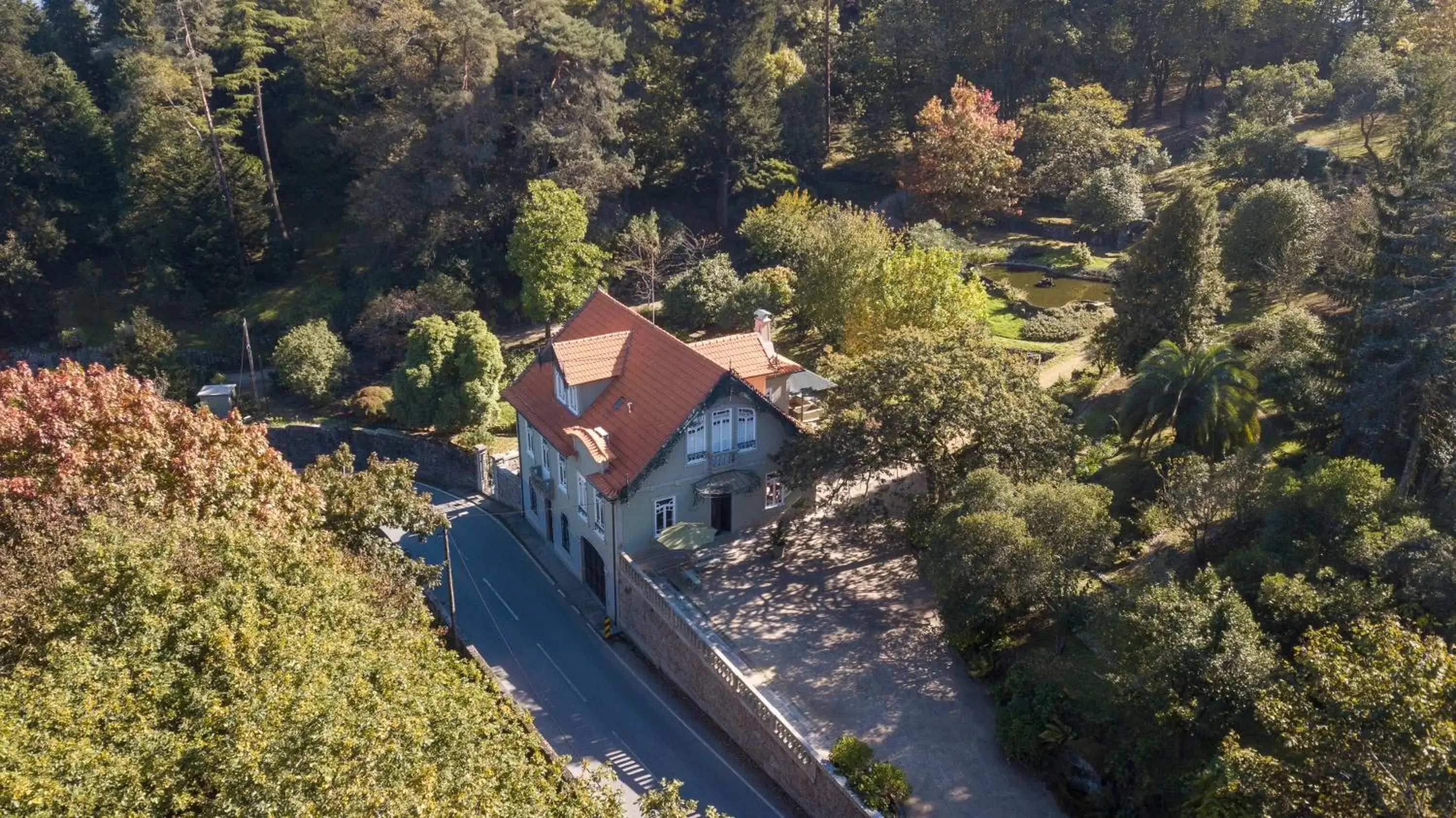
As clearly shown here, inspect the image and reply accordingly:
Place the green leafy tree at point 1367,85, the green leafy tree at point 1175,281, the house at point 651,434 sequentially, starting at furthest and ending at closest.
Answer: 1. the green leafy tree at point 1367,85
2. the green leafy tree at point 1175,281
3. the house at point 651,434

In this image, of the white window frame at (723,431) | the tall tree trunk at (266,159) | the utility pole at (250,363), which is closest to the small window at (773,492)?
the white window frame at (723,431)

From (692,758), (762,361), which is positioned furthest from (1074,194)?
(692,758)

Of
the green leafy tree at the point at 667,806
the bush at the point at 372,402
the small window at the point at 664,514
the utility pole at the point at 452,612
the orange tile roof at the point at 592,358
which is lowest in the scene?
the utility pole at the point at 452,612

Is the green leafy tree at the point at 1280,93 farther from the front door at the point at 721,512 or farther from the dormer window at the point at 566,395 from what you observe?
the dormer window at the point at 566,395

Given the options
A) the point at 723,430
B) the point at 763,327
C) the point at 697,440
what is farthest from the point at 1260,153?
the point at 697,440

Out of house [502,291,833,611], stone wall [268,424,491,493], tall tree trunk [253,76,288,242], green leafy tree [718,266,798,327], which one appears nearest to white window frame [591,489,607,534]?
house [502,291,833,611]

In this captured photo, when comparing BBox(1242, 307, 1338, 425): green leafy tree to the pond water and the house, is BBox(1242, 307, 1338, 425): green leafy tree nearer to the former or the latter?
the house
